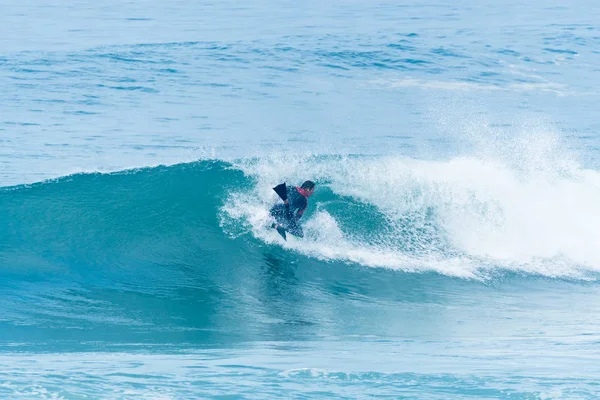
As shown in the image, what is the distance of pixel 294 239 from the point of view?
13.2 meters

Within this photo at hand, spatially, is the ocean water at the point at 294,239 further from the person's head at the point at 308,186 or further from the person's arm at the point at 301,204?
the person's head at the point at 308,186

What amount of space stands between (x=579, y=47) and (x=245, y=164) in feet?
87.1

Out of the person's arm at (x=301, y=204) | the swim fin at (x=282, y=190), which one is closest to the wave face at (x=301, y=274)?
the person's arm at (x=301, y=204)

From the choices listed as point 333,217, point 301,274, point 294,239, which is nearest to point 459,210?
point 333,217

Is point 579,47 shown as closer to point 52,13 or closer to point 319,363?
point 52,13

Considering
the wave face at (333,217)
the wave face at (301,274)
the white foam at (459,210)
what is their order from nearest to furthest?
the wave face at (301,274) < the wave face at (333,217) < the white foam at (459,210)

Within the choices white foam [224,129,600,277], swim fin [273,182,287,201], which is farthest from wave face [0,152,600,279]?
swim fin [273,182,287,201]

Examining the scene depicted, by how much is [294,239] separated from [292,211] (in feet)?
2.84

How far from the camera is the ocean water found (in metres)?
8.21

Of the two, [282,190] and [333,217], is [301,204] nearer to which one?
[282,190]

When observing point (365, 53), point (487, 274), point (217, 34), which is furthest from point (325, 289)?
point (217, 34)

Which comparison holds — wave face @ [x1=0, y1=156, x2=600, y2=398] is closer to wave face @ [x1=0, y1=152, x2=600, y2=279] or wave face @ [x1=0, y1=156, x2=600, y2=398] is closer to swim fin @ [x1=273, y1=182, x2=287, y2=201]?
wave face @ [x1=0, y1=152, x2=600, y2=279]

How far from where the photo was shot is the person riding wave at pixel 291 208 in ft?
39.7

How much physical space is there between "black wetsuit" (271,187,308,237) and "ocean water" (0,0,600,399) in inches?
22.1
